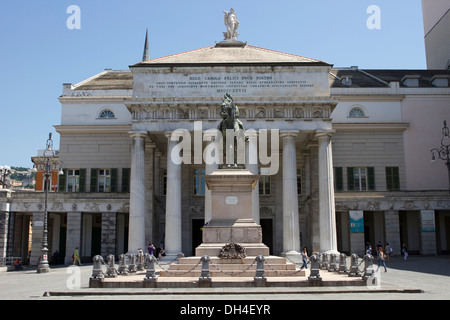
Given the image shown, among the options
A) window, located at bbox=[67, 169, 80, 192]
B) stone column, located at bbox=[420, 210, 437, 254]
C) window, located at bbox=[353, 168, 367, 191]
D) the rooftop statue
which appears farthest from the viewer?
window, located at bbox=[67, 169, 80, 192]

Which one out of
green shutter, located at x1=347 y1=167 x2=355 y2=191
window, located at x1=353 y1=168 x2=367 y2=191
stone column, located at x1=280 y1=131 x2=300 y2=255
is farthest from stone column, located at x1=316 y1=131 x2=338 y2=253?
window, located at x1=353 y1=168 x2=367 y2=191

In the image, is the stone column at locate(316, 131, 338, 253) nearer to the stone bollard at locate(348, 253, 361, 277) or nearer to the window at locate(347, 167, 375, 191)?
the window at locate(347, 167, 375, 191)

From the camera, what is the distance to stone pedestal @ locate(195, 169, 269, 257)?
18984mm

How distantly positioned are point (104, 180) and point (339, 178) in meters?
21.6

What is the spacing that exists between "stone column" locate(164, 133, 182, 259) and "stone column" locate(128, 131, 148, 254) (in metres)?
1.88

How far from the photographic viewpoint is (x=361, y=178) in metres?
45.7

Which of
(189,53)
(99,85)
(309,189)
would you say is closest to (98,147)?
(99,85)

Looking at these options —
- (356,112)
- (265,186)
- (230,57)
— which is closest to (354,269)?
(230,57)

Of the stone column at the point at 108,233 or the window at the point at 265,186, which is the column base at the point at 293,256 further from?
the stone column at the point at 108,233

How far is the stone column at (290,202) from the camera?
36531 mm

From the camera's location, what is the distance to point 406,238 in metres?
45.5

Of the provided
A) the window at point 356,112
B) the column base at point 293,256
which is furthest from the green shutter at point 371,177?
the column base at point 293,256

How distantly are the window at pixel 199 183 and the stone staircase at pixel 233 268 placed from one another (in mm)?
26228
